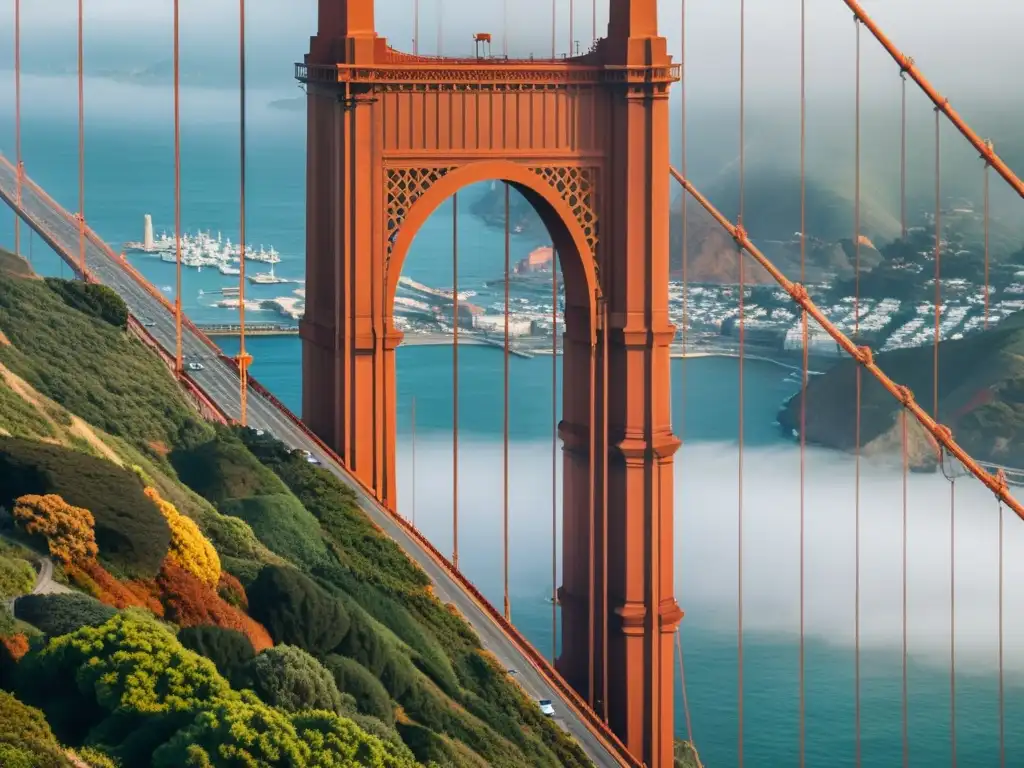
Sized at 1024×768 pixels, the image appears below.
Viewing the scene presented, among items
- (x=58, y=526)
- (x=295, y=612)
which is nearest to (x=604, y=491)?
(x=295, y=612)

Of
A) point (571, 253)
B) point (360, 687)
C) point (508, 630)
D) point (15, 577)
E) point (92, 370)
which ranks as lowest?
point (508, 630)

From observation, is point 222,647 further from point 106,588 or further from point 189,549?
point 189,549

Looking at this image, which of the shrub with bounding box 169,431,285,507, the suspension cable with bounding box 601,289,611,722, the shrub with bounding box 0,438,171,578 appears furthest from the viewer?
the suspension cable with bounding box 601,289,611,722

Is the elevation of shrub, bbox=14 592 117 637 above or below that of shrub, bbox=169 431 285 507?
below

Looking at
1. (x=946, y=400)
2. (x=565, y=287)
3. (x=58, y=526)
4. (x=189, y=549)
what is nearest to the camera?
(x=58, y=526)

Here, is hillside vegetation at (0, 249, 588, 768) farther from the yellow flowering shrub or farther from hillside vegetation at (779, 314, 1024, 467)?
hillside vegetation at (779, 314, 1024, 467)

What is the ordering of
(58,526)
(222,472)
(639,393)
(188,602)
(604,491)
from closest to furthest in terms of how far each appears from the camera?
(58,526), (188,602), (222,472), (639,393), (604,491)

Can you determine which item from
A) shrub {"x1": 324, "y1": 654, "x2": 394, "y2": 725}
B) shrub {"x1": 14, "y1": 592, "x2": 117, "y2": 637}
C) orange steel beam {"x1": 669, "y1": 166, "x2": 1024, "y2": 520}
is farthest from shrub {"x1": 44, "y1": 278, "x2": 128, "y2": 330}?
shrub {"x1": 14, "y1": 592, "x2": 117, "y2": 637}

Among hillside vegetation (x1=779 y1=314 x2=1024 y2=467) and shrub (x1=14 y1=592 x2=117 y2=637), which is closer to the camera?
shrub (x1=14 y1=592 x2=117 y2=637)
